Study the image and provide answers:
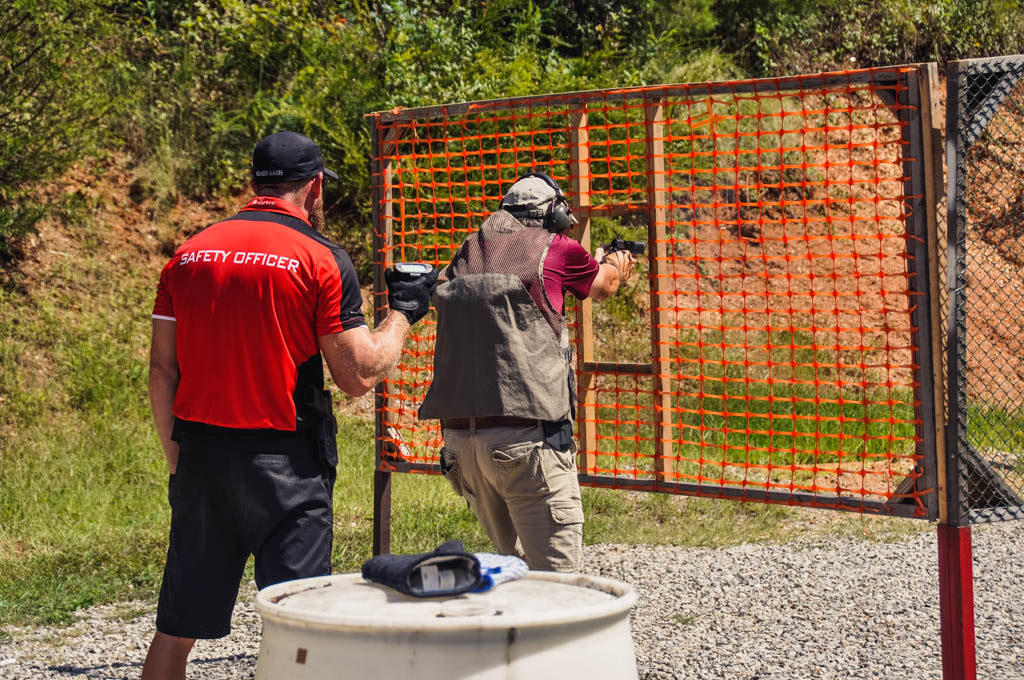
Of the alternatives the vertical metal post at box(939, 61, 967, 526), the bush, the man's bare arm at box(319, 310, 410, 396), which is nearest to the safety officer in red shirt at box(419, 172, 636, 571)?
the man's bare arm at box(319, 310, 410, 396)

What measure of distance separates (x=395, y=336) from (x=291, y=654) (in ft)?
5.54

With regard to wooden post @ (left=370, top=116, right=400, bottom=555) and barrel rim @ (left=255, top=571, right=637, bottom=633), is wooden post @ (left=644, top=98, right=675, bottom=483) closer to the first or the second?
wooden post @ (left=370, top=116, right=400, bottom=555)

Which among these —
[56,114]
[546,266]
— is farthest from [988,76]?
[56,114]

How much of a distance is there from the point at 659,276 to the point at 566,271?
857mm

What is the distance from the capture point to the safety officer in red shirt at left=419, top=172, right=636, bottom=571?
14.2ft

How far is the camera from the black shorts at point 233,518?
3.62 m

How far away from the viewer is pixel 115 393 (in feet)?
35.1

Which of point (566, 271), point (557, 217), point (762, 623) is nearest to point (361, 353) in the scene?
point (566, 271)

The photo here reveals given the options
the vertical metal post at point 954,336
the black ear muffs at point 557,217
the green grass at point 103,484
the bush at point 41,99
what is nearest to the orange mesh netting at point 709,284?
the vertical metal post at point 954,336

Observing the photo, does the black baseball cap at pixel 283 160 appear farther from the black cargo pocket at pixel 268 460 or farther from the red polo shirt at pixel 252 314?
the black cargo pocket at pixel 268 460

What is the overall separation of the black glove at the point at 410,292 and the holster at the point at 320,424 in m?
0.42

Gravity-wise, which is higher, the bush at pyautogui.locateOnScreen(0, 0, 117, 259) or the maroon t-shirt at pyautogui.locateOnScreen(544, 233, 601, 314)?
the bush at pyautogui.locateOnScreen(0, 0, 117, 259)

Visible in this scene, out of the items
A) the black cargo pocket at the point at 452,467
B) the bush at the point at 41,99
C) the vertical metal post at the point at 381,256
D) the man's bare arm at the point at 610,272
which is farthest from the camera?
the bush at the point at 41,99

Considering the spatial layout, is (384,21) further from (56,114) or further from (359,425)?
(359,425)
